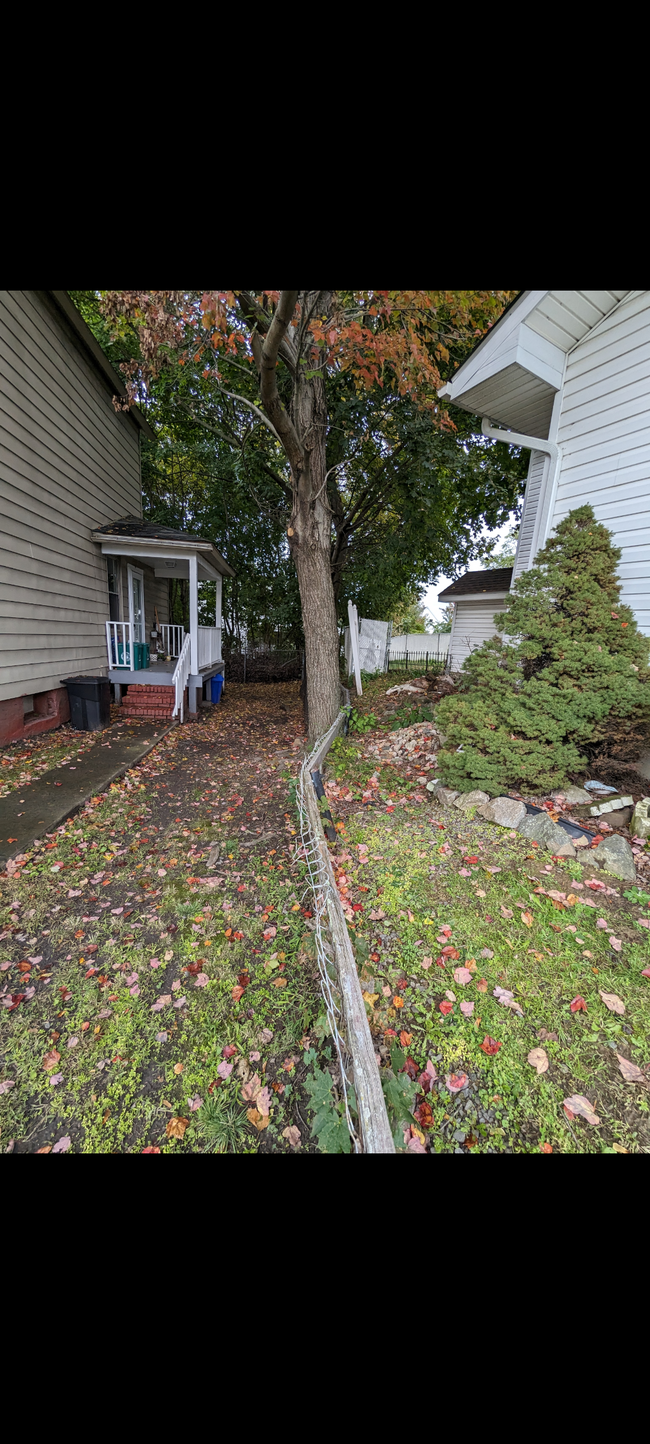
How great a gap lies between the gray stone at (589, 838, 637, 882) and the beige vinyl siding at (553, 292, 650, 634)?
1.93 m

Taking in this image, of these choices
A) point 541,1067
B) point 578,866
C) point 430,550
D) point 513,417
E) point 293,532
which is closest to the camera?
point 541,1067

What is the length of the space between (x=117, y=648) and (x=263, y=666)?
775 cm

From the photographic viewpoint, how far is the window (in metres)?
9.64

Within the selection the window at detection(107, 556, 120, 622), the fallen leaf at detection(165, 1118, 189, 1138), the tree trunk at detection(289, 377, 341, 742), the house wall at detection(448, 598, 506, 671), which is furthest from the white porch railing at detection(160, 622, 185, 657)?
the fallen leaf at detection(165, 1118, 189, 1138)

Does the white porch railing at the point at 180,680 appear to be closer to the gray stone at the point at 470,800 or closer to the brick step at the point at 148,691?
the brick step at the point at 148,691

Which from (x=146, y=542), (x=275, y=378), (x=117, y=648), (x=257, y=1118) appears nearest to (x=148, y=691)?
(x=117, y=648)

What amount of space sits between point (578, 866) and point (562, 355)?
503cm

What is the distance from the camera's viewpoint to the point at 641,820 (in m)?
3.63

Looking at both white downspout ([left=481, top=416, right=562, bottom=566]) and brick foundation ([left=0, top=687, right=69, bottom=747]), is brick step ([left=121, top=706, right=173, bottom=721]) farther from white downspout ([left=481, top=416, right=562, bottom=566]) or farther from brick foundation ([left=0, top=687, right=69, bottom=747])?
white downspout ([left=481, top=416, right=562, bottom=566])

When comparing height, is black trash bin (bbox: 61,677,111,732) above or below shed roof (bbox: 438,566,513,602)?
below
